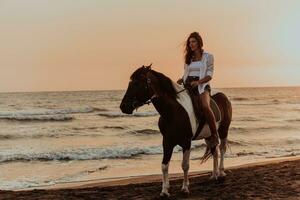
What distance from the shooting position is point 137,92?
6895 mm

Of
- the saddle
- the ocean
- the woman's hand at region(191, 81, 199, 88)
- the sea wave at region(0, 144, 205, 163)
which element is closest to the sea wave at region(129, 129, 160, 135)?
the ocean

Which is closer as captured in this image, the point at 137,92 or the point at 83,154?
the point at 137,92

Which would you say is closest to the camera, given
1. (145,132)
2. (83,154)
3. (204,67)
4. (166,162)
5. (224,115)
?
(166,162)

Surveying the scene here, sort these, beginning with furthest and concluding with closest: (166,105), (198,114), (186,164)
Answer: (198,114) → (186,164) → (166,105)

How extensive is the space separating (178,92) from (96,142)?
15.7 meters

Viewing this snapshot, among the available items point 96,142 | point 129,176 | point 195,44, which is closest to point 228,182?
point 195,44

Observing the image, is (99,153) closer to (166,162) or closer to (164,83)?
(166,162)

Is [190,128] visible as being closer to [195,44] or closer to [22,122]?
[195,44]

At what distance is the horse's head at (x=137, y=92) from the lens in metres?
6.83

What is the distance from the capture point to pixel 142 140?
23.2 m

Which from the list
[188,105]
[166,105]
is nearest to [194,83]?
[188,105]

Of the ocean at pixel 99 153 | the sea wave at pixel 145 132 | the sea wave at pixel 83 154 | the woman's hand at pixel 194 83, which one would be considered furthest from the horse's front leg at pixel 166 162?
the sea wave at pixel 145 132

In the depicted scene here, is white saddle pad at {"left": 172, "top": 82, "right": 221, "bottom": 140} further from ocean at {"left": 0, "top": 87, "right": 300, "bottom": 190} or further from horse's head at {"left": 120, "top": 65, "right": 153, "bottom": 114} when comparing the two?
ocean at {"left": 0, "top": 87, "right": 300, "bottom": 190}

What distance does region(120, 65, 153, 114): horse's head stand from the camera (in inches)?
269
